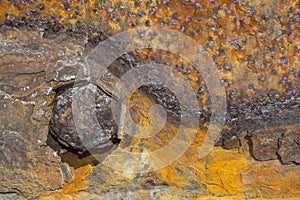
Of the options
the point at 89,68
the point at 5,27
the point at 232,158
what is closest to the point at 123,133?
the point at 89,68

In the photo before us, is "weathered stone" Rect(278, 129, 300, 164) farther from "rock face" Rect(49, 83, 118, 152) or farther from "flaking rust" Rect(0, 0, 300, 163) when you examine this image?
"rock face" Rect(49, 83, 118, 152)

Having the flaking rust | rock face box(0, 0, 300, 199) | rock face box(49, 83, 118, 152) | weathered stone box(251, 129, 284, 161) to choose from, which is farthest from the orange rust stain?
weathered stone box(251, 129, 284, 161)

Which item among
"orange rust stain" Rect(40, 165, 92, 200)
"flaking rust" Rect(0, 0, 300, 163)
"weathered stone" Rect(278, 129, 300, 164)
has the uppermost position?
"flaking rust" Rect(0, 0, 300, 163)

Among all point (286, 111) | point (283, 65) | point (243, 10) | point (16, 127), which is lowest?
point (16, 127)

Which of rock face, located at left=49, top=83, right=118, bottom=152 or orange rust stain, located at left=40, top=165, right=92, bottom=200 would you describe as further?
orange rust stain, located at left=40, top=165, right=92, bottom=200

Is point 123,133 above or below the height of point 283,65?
below

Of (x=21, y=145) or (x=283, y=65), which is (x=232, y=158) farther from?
(x=21, y=145)

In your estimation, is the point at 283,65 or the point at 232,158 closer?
the point at 283,65
